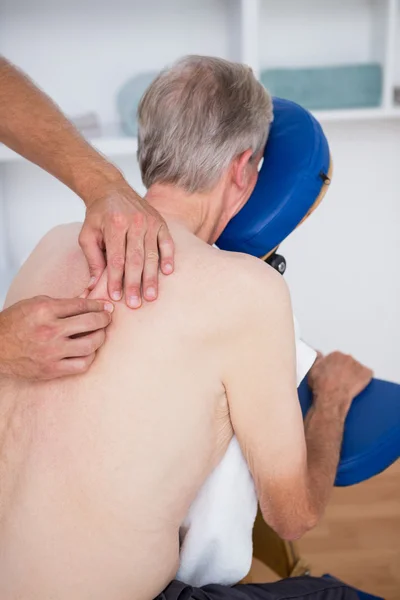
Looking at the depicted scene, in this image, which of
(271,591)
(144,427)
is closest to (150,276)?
(144,427)

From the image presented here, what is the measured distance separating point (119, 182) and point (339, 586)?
0.86 m

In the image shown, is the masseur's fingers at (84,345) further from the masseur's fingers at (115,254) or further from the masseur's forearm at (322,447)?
the masseur's forearm at (322,447)

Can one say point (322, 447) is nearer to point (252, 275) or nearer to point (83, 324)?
point (252, 275)

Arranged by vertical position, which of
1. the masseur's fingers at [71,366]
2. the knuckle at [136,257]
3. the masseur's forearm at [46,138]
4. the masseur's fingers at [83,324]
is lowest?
the masseur's fingers at [71,366]

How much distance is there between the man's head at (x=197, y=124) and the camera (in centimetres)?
138

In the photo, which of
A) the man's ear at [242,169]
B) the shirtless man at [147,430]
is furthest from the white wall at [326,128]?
the shirtless man at [147,430]

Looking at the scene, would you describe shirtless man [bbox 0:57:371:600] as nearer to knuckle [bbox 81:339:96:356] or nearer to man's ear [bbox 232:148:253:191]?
knuckle [bbox 81:339:96:356]

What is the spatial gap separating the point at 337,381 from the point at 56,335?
68 centimetres

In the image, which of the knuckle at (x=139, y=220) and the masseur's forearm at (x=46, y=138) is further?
the masseur's forearm at (x=46, y=138)

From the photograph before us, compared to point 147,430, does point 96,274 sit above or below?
above

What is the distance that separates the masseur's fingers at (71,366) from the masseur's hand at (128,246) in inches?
4.4

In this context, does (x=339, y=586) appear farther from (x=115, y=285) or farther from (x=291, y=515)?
(x=115, y=285)

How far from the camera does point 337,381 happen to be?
1.56 meters

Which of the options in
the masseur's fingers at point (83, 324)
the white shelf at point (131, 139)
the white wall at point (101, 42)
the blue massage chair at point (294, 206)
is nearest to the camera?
the masseur's fingers at point (83, 324)
